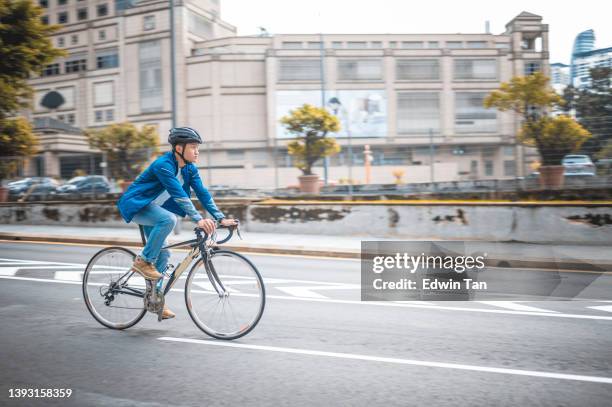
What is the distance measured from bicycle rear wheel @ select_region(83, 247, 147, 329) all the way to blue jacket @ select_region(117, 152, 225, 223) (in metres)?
0.62

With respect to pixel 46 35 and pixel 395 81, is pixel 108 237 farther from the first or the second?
pixel 395 81

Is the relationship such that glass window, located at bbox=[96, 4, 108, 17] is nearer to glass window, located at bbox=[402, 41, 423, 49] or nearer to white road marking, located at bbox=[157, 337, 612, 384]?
glass window, located at bbox=[402, 41, 423, 49]

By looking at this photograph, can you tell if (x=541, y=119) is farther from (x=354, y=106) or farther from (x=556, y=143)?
(x=354, y=106)

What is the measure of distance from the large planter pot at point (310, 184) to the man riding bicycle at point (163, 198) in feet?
44.0

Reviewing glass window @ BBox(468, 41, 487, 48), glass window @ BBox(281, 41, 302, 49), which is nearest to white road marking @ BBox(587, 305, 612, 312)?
glass window @ BBox(281, 41, 302, 49)

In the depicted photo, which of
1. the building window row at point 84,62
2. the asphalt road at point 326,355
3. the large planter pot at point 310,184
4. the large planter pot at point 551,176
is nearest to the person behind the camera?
the asphalt road at point 326,355

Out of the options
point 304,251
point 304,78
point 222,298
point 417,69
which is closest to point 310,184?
point 304,251

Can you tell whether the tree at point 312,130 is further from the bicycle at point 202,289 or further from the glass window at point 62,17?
the glass window at point 62,17

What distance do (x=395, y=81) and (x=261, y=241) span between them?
167ft

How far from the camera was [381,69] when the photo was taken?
59.2 metres

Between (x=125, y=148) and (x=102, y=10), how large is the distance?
2305 inches

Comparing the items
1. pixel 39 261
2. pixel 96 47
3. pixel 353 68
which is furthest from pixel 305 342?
pixel 96 47

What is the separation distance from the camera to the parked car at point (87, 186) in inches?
653

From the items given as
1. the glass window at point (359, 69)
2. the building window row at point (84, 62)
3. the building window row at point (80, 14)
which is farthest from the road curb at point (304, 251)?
the building window row at point (80, 14)
